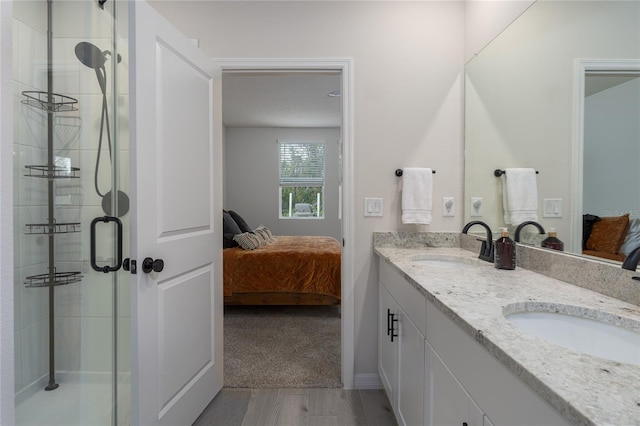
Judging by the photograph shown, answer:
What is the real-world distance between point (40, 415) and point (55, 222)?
29.9 inches

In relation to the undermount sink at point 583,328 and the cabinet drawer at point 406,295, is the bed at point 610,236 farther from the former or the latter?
the cabinet drawer at point 406,295

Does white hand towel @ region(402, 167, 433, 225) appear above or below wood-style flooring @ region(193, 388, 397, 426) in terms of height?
above

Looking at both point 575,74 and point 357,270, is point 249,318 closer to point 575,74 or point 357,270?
point 357,270

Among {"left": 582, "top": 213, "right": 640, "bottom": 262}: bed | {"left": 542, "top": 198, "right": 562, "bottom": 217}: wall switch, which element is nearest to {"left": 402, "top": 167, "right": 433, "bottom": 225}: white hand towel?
{"left": 542, "top": 198, "right": 562, "bottom": 217}: wall switch

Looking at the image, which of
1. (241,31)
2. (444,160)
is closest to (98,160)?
(241,31)

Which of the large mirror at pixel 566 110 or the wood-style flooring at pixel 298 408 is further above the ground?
the large mirror at pixel 566 110

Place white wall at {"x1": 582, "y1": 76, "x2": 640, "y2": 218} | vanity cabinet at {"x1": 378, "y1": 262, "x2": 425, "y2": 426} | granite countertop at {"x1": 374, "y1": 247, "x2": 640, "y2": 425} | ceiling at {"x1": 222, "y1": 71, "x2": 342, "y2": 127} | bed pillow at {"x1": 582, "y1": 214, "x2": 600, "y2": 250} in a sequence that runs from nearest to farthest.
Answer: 1. granite countertop at {"x1": 374, "y1": 247, "x2": 640, "y2": 425}
2. white wall at {"x1": 582, "y1": 76, "x2": 640, "y2": 218}
3. bed pillow at {"x1": 582, "y1": 214, "x2": 600, "y2": 250}
4. vanity cabinet at {"x1": 378, "y1": 262, "x2": 425, "y2": 426}
5. ceiling at {"x1": 222, "y1": 71, "x2": 342, "y2": 127}

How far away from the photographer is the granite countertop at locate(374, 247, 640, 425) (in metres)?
0.47

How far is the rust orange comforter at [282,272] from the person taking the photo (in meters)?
3.27

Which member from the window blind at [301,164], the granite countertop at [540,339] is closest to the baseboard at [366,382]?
the granite countertop at [540,339]

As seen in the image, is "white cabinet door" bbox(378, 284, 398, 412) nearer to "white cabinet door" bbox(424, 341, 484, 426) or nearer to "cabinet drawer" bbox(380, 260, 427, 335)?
"cabinet drawer" bbox(380, 260, 427, 335)

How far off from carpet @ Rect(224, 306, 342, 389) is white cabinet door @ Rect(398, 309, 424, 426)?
774 mm

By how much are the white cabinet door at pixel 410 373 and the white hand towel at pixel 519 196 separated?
0.77 metres

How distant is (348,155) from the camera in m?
2.00
